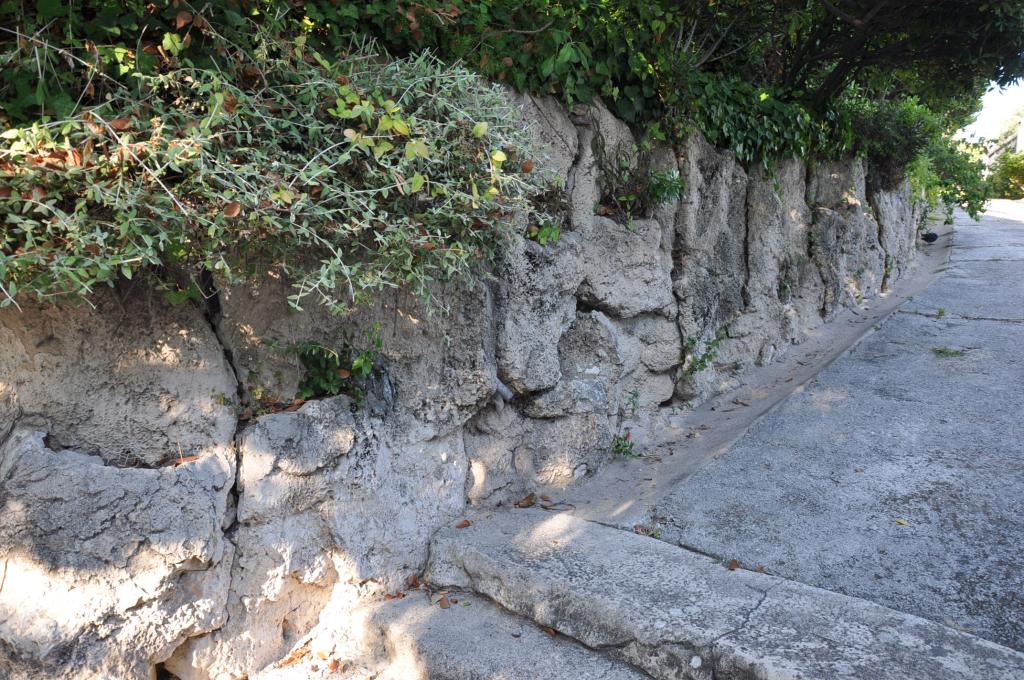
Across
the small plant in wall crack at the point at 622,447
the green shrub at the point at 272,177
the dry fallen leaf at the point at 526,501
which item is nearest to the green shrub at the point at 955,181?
the small plant in wall crack at the point at 622,447

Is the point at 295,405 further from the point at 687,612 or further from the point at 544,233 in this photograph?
the point at 687,612

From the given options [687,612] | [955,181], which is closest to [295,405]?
[687,612]

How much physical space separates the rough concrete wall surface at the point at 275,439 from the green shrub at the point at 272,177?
0.35m

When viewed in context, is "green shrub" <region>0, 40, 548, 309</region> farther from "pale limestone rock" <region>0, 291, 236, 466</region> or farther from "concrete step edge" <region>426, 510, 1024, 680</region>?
"concrete step edge" <region>426, 510, 1024, 680</region>

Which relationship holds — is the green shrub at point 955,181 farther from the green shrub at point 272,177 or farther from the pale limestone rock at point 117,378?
the pale limestone rock at point 117,378

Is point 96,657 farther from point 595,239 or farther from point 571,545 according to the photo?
point 595,239

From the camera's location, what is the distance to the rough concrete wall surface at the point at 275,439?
8.99ft

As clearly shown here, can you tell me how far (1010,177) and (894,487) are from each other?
68.5ft

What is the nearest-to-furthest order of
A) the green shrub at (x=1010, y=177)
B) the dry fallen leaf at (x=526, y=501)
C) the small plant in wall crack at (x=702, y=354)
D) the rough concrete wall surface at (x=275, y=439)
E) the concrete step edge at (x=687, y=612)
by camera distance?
the concrete step edge at (x=687, y=612), the rough concrete wall surface at (x=275, y=439), the dry fallen leaf at (x=526, y=501), the small plant in wall crack at (x=702, y=354), the green shrub at (x=1010, y=177)

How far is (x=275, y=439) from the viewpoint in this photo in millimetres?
3186

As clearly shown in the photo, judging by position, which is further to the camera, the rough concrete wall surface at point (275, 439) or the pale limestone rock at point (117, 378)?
the pale limestone rock at point (117, 378)

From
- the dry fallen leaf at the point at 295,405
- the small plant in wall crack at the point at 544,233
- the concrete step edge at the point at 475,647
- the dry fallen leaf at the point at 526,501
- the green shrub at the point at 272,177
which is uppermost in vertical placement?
the green shrub at the point at 272,177

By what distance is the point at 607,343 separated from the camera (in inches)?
175

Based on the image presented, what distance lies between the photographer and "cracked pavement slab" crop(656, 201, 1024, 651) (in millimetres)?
3160
